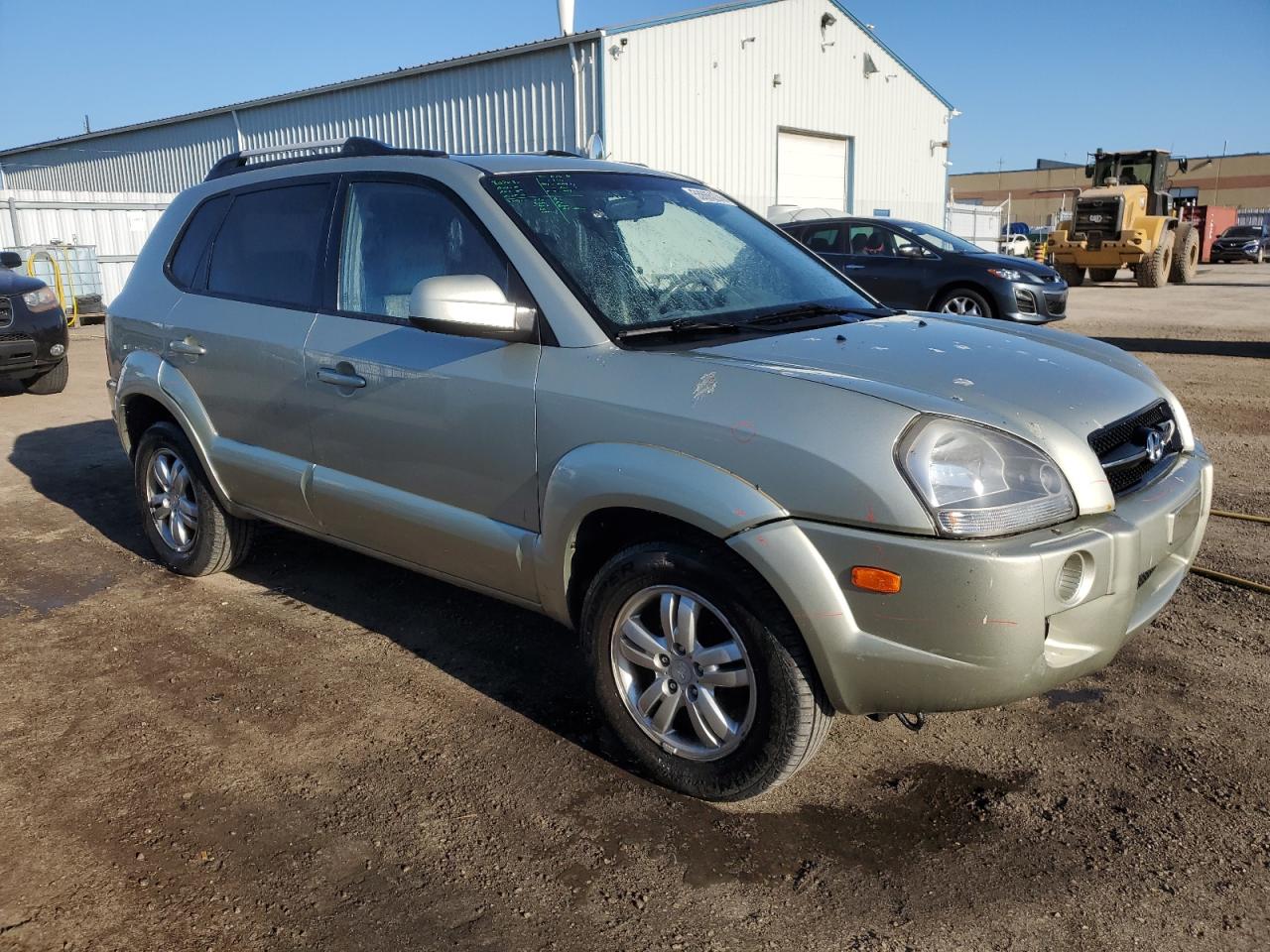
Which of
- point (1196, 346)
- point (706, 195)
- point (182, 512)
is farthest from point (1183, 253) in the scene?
point (182, 512)

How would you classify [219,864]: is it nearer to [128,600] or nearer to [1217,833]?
[128,600]

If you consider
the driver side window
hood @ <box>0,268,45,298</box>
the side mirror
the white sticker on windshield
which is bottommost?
hood @ <box>0,268,45,298</box>

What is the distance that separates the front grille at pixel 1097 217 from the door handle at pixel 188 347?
23.9 meters

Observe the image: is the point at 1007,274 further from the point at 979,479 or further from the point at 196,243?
the point at 979,479

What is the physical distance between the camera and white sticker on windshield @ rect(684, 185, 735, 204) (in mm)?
4062

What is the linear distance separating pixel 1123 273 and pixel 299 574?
34009 millimetres

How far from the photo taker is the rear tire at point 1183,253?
27.4 meters

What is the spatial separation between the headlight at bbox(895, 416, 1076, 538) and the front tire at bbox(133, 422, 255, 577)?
331 centimetres

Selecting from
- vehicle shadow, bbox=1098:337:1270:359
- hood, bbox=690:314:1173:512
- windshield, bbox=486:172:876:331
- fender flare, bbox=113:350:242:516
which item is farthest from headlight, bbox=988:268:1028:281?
fender flare, bbox=113:350:242:516

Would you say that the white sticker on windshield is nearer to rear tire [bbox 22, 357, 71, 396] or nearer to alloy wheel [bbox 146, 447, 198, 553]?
alloy wheel [bbox 146, 447, 198, 553]

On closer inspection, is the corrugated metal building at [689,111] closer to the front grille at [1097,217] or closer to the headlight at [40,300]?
the front grille at [1097,217]

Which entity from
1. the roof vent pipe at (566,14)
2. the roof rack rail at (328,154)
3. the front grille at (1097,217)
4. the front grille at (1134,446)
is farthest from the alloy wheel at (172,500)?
the front grille at (1097,217)

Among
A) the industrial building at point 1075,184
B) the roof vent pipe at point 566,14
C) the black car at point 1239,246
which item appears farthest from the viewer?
the industrial building at point 1075,184

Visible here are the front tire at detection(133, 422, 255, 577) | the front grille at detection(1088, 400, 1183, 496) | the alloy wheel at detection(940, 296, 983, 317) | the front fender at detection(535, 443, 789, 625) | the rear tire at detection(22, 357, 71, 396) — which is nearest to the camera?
the front fender at detection(535, 443, 789, 625)
